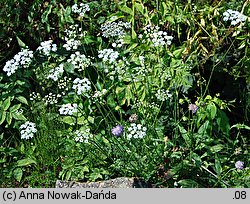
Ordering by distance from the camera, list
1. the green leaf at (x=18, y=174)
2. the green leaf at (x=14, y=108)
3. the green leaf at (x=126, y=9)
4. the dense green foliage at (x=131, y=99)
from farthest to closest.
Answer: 1. the green leaf at (x=126, y=9)
2. the green leaf at (x=14, y=108)
3. the green leaf at (x=18, y=174)
4. the dense green foliage at (x=131, y=99)

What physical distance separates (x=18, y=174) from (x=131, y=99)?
0.83m

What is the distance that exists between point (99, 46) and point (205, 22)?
2.35 feet

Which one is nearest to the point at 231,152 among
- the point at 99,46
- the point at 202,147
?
the point at 202,147

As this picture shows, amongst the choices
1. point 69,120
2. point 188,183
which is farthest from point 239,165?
point 69,120

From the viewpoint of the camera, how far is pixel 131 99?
3.87 meters

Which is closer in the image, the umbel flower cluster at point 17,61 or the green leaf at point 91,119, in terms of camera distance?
the umbel flower cluster at point 17,61

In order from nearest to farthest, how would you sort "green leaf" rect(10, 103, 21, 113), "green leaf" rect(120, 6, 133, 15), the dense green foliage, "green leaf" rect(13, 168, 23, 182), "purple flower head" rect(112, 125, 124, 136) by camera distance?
"purple flower head" rect(112, 125, 124, 136), the dense green foliage, "green leaf" rect(13, 168, 23, 182), "green leaf" rect(10, 103, 21, 113), "green leaf" rect(120, 6, 133, 15)

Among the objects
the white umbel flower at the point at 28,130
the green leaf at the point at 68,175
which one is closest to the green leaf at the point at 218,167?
the green leaf at the point at 68,175

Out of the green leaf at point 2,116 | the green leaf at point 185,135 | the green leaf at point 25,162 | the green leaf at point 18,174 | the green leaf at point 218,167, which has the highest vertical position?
the green leaf at point 2,116

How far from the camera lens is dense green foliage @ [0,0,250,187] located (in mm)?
3438

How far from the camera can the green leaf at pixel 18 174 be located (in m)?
3.71

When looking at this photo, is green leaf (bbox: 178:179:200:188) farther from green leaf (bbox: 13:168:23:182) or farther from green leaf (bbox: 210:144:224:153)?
green leaf (bbox: 13:168:23:182)

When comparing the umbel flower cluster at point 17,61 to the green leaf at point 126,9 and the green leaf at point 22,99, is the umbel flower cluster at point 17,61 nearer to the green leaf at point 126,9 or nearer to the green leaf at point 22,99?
the green leaf at point 22,99

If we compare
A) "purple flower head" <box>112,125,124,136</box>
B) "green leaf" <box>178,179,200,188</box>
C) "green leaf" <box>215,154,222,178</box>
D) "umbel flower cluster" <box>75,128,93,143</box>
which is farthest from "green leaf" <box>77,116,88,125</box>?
"green leaf" <box>215,154,222,178</box>
